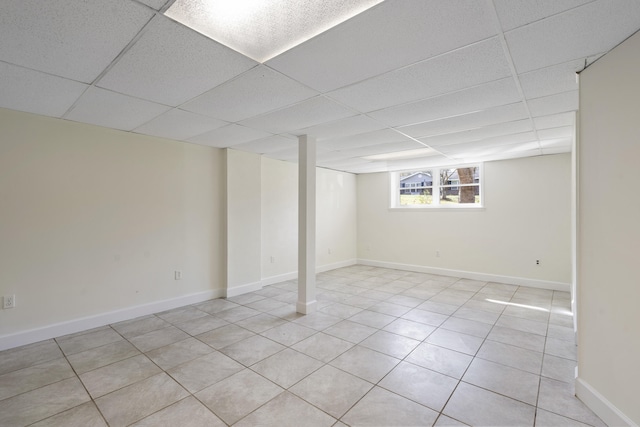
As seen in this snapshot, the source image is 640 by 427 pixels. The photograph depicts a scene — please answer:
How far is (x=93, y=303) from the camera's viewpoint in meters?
3.37

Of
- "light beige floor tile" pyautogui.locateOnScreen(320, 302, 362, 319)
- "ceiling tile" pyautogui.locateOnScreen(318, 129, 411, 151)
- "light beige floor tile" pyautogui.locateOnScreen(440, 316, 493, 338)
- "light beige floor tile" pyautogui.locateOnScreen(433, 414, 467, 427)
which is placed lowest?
"light beige floor tile" pyautogui.locateOnScreen(440, 316, 493, 338)

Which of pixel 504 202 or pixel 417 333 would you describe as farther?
pixel 504 202

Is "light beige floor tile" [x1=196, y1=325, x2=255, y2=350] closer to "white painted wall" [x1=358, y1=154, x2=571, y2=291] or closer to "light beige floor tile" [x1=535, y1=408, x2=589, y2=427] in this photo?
"light beige floor tile" [x1=535, y1=408, x2=589, y2=427]

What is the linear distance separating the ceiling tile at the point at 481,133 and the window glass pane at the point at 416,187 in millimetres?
2395

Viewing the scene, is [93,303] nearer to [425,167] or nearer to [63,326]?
[63,326]

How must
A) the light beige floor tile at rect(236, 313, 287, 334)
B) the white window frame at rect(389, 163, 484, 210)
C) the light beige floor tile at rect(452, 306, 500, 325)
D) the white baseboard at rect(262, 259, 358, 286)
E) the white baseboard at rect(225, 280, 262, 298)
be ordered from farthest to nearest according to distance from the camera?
the white window frame at rect(389, 163, 484, 210) < the white baseboard at rect(262, 259, 358, 286) < the white baseboard at rect(225, 280, 262, 298) < the light beige floor tile at rect(452, 306, 500, 325) < the light beige floor tile at rect(236, 313, 287, 334)

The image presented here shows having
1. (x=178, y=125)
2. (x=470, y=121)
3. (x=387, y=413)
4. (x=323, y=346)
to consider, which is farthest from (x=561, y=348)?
(x=178, y=125)

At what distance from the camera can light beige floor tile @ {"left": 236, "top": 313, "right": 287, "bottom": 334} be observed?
3338mm

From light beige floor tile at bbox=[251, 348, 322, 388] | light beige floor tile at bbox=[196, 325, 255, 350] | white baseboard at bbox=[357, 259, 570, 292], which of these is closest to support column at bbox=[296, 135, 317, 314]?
light beige floor tile at bbox=[196, 325, 255, 350]

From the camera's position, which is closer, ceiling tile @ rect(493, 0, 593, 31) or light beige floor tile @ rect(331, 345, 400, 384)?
ceiling tile @ rect(493, 0, 593, 31)

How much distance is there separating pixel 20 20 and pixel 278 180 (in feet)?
13.5

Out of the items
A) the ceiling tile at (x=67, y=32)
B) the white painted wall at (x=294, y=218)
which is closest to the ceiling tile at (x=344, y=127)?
the white painted wall at (x=294, y=218)

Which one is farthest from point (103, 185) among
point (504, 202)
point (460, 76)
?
point (504, 202)

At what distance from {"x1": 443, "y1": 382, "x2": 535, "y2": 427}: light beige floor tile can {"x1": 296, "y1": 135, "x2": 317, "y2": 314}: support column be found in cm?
210
